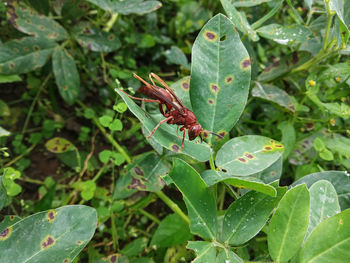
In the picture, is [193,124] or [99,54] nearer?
[193,124]

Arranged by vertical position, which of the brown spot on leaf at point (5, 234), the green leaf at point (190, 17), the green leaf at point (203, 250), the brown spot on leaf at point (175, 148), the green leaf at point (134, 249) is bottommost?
the green leaf at point (134, 249)

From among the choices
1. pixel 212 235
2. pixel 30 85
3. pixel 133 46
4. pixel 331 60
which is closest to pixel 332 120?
pixel 331 60

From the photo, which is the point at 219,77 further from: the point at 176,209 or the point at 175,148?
the point at 176,209

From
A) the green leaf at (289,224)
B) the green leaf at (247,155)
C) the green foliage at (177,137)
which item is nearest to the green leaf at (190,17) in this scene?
the green foliage at (177,137)

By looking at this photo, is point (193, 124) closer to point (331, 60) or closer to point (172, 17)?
point (331, 60)

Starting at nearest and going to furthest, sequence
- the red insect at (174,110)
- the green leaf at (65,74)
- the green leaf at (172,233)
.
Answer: the red insect at (174,110)
the green leaf at (172,233)
the green leaf at (65,74)

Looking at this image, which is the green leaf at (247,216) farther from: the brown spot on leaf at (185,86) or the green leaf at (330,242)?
the brown spot on leaf at (185,86)
